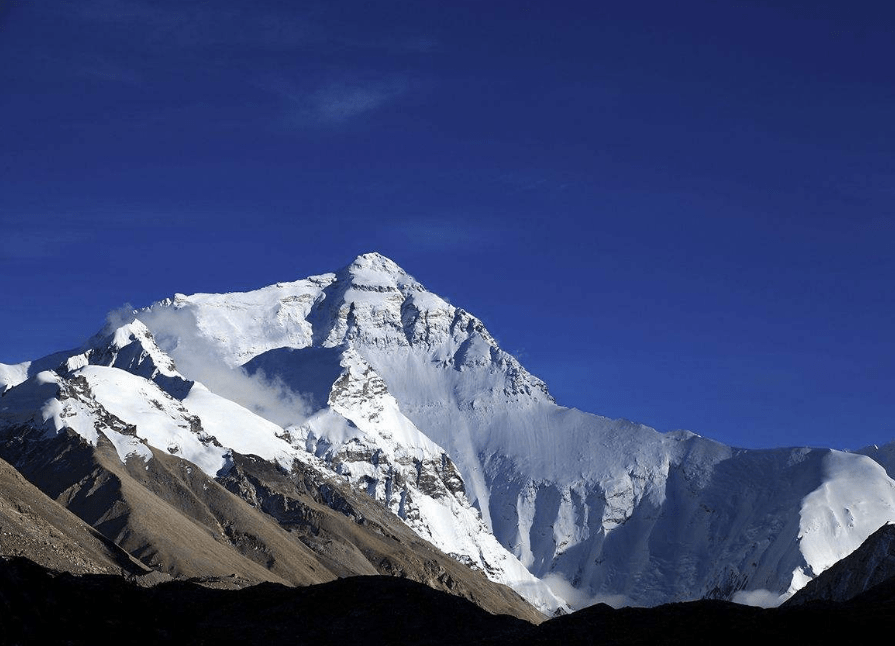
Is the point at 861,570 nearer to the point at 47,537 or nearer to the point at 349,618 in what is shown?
the point at 349,618

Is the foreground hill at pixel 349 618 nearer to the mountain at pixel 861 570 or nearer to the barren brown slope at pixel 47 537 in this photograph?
the barren brown slope at pixel 47 537

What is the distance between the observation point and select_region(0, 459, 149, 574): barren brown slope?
12506cm

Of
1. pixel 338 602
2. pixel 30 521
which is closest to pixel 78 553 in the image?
pixel 30 521

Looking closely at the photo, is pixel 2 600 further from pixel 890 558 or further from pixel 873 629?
pixel 890 558

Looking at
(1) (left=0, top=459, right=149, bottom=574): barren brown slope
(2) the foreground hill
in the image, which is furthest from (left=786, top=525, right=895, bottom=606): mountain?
(1) (left=0, top=459, right=149, bottom=574): barren brown slope

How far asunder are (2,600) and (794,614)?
43784mm

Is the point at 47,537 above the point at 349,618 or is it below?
above

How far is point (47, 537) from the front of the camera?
13612cm

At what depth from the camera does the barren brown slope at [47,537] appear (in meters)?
125

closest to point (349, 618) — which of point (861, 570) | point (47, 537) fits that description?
point (47, 537)

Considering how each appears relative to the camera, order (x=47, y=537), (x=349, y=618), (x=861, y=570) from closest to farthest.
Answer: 1. (x=349, y=618)
2. (x=47, y=537)
3. (x=861, y=570)

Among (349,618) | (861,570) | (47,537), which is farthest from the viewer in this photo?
(861,570)

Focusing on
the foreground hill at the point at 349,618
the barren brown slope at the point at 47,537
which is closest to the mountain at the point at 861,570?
the foreground hill at the point at 349,618

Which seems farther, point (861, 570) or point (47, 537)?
point (861, 570)
